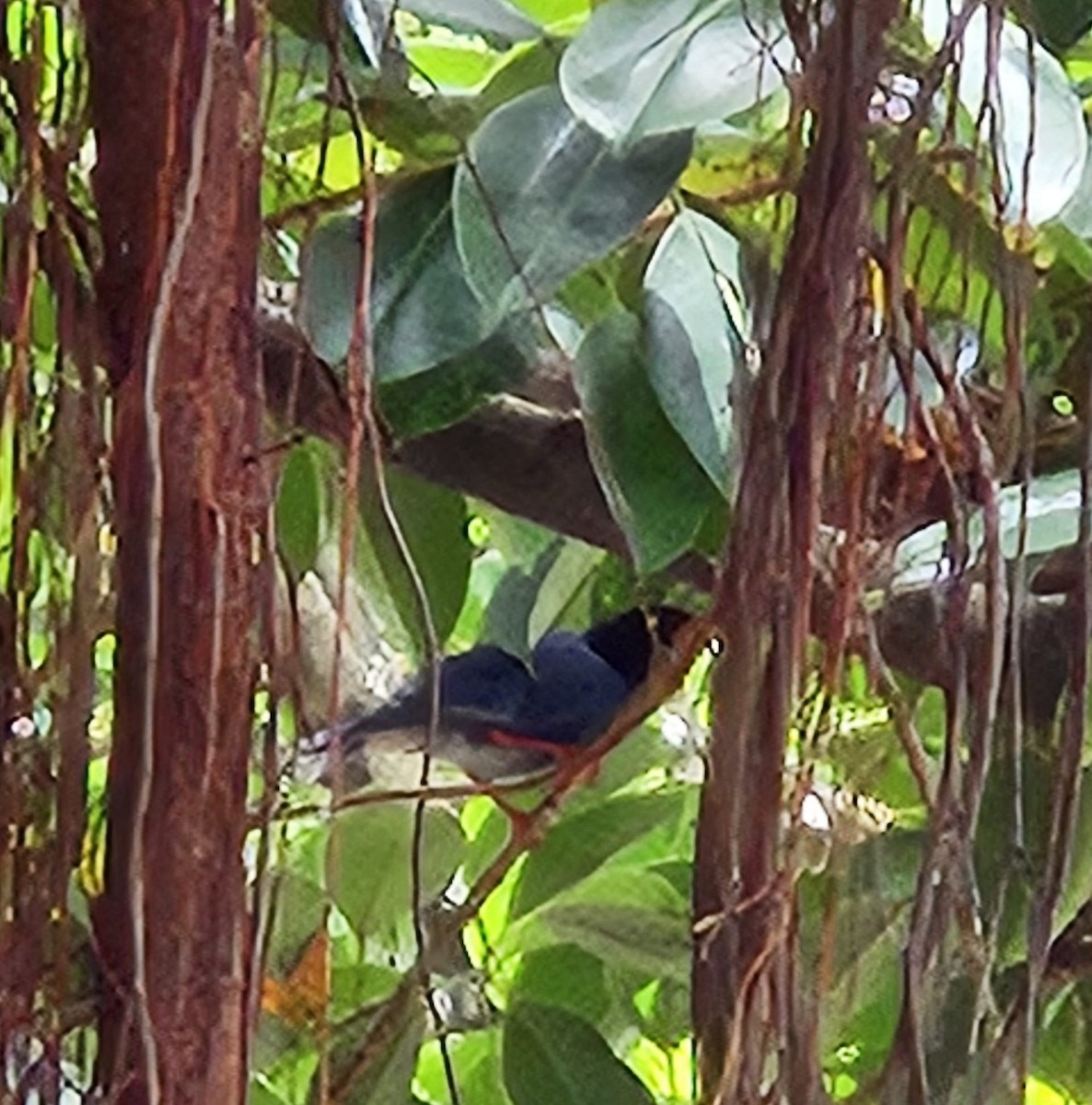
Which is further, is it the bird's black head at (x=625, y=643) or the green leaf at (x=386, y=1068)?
the bird's black head at (x=625, y=643)

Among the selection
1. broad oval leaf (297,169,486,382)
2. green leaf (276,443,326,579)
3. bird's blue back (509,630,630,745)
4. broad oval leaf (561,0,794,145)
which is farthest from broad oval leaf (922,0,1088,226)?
bird's blue back (509,630,630,745)

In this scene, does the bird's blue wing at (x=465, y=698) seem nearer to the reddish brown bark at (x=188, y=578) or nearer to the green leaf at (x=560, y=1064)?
the green leaf at (x=560, y=1064)

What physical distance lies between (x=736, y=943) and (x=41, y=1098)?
176 mm

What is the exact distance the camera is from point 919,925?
22.1 inches

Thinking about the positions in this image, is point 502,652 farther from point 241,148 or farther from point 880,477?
point 241,148

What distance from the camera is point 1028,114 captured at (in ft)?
2.00

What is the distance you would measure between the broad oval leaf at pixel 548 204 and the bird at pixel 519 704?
0.21 metres

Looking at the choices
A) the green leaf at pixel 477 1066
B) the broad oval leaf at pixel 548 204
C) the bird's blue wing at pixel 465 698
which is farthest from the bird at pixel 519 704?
the broad oval leaf at pixel 548 204

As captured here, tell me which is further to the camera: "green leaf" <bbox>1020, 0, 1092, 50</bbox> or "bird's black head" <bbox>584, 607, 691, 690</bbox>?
"bird's black head" <bbox>584, 607, 691, 690</bbox>

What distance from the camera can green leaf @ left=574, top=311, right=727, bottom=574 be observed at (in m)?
0.66

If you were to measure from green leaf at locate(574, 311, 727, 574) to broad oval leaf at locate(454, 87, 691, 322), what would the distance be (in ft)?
0.10

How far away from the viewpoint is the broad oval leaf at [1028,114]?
595 mm

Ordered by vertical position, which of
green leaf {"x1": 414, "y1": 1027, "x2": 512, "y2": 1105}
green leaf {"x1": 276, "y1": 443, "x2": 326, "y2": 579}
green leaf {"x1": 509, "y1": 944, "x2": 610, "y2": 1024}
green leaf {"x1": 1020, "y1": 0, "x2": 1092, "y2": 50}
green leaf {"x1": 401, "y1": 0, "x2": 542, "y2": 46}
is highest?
green leaf {"x1": 401, "y1": 0, "x2": 542, "y2": 46}

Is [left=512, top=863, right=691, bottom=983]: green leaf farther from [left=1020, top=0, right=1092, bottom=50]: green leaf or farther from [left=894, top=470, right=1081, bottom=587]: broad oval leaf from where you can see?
[left=1020, top=0, right=1092, bottom=50]: green leaf
